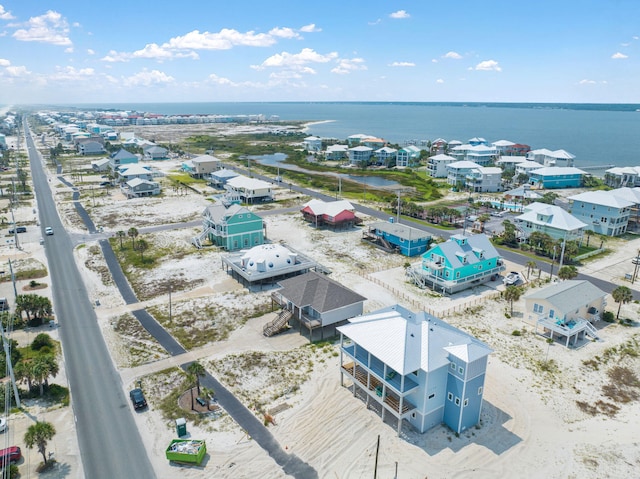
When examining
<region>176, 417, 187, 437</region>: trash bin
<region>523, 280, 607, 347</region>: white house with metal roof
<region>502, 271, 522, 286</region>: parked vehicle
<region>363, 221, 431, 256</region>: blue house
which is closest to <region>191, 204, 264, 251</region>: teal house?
<region>363, 221, 431, 256</region>: blue house

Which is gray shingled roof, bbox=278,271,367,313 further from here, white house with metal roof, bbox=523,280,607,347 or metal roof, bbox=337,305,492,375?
white house with metal roof, bbox=523,280,607,347

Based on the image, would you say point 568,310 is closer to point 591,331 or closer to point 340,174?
point 591,331

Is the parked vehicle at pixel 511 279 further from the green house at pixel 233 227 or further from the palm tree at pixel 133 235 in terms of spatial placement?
the palm tree at pixel 133 235

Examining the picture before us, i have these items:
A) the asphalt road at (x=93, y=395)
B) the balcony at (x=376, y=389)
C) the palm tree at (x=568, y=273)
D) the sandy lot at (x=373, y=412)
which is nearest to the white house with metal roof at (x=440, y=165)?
the sandy lot at (x=373, y=412)

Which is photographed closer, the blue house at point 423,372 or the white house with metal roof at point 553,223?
the blue house at point 423,372

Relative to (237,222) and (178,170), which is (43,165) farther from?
(237,222)

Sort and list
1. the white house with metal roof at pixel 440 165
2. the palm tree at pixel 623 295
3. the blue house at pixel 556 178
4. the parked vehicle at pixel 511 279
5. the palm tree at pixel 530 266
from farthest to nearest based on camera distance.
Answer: the white house with metal roof at pixel 440 165
the blue house at pixel 556 178
the palm tree at pixel 530 266
the parked vehicle at pixel 511 279
the palm tree at pixel 623 295

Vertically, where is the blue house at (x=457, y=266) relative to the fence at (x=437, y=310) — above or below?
above
